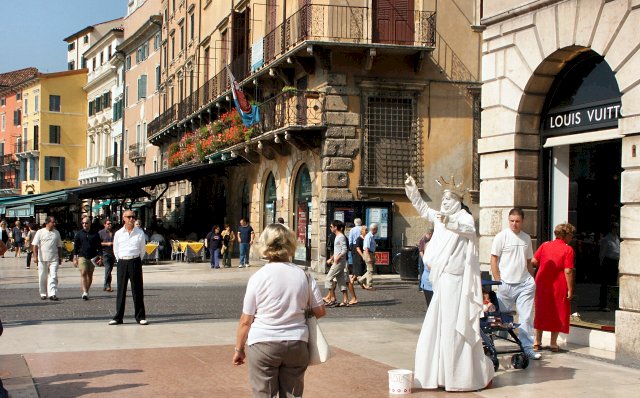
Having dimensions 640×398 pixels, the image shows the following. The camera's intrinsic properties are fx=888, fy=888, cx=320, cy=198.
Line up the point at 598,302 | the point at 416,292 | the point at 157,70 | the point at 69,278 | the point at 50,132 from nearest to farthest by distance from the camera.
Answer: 1. the point at 598,302
2. the point at 416,292
3. the point at 69,278
4. the point at 157,70
5. the point at 50,132

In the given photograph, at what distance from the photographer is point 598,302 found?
12.0 metres

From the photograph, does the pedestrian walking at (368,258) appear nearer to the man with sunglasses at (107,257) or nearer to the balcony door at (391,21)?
the man with sunglasses at (107,257)

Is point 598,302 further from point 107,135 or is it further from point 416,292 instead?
point 107,135

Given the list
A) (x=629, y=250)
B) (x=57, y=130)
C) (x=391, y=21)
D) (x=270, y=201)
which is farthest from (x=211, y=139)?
(x=57, y=130)

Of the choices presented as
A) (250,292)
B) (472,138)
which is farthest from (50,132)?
(250,292)

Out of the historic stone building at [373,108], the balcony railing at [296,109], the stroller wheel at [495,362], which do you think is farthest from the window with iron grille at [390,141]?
the stroller wheel at [495,362]

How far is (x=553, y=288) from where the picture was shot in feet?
35.9

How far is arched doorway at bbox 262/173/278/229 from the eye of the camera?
31.3 meters

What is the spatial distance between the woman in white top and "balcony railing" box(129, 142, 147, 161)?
5073 cm

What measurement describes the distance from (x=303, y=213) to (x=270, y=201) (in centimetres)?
407

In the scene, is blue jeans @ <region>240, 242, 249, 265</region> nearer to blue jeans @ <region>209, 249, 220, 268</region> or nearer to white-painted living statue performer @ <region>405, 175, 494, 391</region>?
blue jeans @ <region>209, 249, 220, 268</region>

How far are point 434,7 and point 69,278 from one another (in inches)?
518

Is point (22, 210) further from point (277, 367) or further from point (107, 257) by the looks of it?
point (277, 367)

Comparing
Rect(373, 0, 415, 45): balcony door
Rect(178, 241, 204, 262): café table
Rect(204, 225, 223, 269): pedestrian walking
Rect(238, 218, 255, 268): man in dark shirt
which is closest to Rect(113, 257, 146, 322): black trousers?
Rect(373, 0, 415, 45): balcony door
